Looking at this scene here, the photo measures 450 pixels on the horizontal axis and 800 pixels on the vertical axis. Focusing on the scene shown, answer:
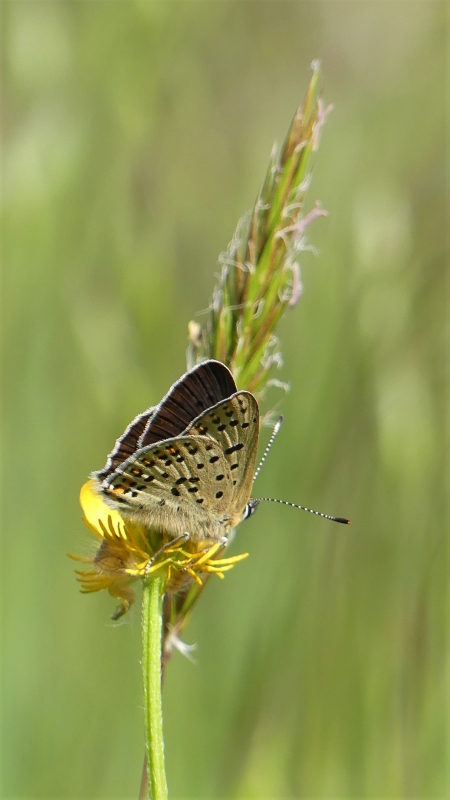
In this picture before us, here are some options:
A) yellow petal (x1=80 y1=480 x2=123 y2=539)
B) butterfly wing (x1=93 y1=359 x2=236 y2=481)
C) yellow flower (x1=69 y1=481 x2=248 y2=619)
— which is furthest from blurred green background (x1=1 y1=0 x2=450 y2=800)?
butterfly wing (x1=93 y1=359 x2=236 y2=481)

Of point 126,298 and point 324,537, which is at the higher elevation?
point 126,298

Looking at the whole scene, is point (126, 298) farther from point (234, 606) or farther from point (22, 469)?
point (234, 606)

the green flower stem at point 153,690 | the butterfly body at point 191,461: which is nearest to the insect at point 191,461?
the butterfly body at point 191,461

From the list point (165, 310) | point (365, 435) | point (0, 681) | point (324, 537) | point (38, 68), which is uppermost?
point (38, 68)

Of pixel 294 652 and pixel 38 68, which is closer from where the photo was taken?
pixel 294 652

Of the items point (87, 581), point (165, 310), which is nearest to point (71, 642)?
point (87, 581)

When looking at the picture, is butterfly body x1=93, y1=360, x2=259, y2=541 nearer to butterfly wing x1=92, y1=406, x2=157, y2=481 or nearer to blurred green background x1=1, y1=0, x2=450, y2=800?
butterfly wing x1=92, y1=406, x2=157, y2=481

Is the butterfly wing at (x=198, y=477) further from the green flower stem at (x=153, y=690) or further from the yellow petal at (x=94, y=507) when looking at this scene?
the green flower stem at (x=153, y=690)
